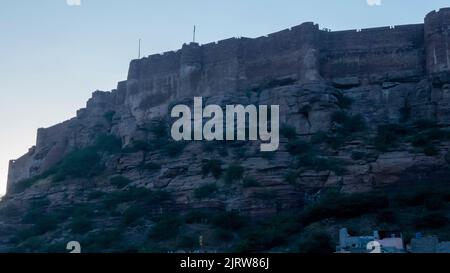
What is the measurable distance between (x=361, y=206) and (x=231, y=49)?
1216cm

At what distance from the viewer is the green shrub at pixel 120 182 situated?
88.6 ft

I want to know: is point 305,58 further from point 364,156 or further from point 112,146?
point 112,146

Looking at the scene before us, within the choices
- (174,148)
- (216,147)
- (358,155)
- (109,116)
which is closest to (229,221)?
(358,155)

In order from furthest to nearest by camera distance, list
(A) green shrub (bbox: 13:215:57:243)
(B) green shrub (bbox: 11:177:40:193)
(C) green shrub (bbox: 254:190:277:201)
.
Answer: (B) green shrub (bbox: 11:177:40:193) < (A) green shrub (bbox: 13:215:57:243) < (C) green shrub (bbox: 254:190:277:201)

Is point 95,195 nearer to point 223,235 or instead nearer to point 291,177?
point 223,235

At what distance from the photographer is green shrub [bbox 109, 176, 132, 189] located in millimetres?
27000

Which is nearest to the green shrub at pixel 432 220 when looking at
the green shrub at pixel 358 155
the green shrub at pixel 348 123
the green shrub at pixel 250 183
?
the green shrub at pixel 358 155

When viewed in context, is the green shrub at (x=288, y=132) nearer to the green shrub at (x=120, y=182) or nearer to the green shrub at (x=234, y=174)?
the green shrub at (x=234, y=174)

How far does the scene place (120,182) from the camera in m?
27.1

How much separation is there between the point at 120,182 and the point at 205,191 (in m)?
4.50

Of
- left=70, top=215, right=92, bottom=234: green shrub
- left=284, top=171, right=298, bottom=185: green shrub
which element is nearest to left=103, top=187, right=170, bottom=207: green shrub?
left=70, top=215, right=92, bottom=234: green shrub

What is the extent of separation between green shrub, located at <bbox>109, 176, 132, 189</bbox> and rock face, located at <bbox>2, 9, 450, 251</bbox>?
9.9 inches

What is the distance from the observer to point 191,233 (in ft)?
70.5

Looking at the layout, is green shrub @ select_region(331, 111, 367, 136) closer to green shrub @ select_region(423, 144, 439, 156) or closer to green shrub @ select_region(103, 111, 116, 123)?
green shrub @ select_region(423, 144, 439, 156)
